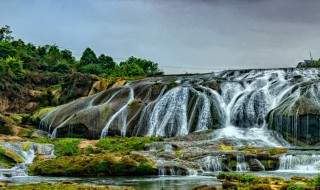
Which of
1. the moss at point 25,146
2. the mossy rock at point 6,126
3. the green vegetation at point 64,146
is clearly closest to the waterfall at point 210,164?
the green vegetation at point 64,146

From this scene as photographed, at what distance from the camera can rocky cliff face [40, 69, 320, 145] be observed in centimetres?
3762

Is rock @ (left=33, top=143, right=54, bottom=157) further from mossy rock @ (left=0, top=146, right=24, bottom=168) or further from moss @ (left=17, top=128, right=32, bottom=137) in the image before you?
moss @ (left=17, top=128, right=32, bottom=137)

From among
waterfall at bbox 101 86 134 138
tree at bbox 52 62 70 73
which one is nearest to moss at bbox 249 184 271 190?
waterfall at bbox 101 86 134 138

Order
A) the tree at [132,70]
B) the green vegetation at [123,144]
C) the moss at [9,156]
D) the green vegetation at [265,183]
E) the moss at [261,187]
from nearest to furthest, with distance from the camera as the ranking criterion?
1. the green vegetation at [265,183]
2. the moss at [261,187]
3. the moss at [9,156]
4. the green vegetation at [123,144]
5. the tree at [132,70]

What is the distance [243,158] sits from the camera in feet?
88.0

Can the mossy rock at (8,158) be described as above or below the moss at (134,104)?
below

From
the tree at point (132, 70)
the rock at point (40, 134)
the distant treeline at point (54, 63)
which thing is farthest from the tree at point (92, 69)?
the rock at point (40, 134)

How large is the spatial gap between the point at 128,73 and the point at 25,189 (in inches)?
2595

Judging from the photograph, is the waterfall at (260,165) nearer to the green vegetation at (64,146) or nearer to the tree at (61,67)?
the green vegetation at (64,146)

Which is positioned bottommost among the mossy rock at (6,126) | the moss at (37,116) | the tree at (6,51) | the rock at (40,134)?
the rock at (40,134)

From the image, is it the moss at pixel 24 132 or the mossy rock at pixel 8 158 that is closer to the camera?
the mossy rock at pixel 8 158

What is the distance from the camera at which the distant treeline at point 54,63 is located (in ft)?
238

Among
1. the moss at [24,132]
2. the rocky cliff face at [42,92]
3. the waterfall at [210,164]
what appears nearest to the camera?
the waterfall at [210,164]

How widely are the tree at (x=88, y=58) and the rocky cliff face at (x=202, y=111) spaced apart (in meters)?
49.6
